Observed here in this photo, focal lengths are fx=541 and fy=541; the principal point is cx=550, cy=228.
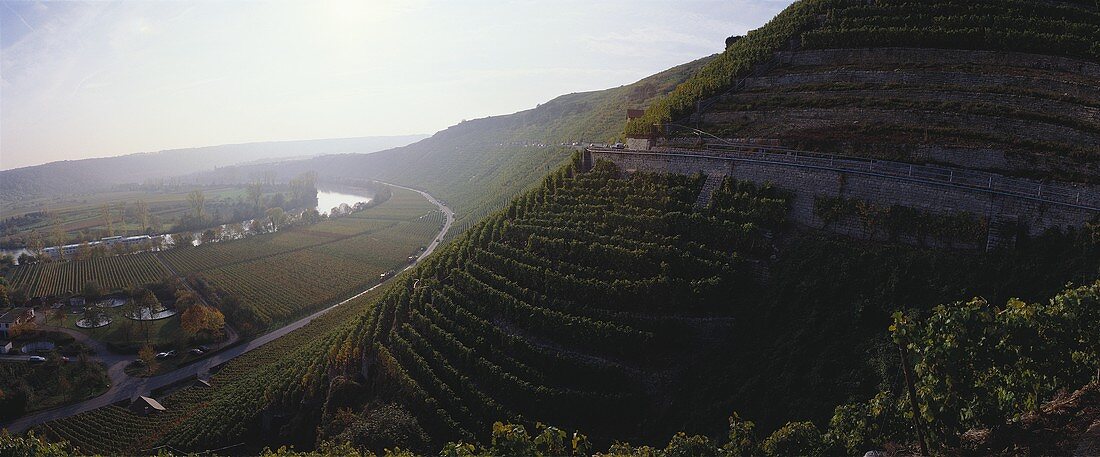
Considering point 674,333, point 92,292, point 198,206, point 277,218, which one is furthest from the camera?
point 198,206

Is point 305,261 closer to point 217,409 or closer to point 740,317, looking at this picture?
point 217,409

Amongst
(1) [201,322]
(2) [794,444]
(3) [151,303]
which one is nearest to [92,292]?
(3) [151,303]

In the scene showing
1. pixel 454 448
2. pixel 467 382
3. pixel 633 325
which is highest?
pixel 454 448

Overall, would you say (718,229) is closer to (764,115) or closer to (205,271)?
(764,115)

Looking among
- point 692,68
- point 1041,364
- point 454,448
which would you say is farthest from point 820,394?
point 692,68

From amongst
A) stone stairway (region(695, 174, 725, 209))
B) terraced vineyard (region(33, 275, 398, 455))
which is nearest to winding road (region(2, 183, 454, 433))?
terraced vineyard (region(33, 275, 398, 455))

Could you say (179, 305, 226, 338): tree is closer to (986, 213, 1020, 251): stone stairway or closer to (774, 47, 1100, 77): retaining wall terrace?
(774, 47, 1100, 77): retaining wall terrace
